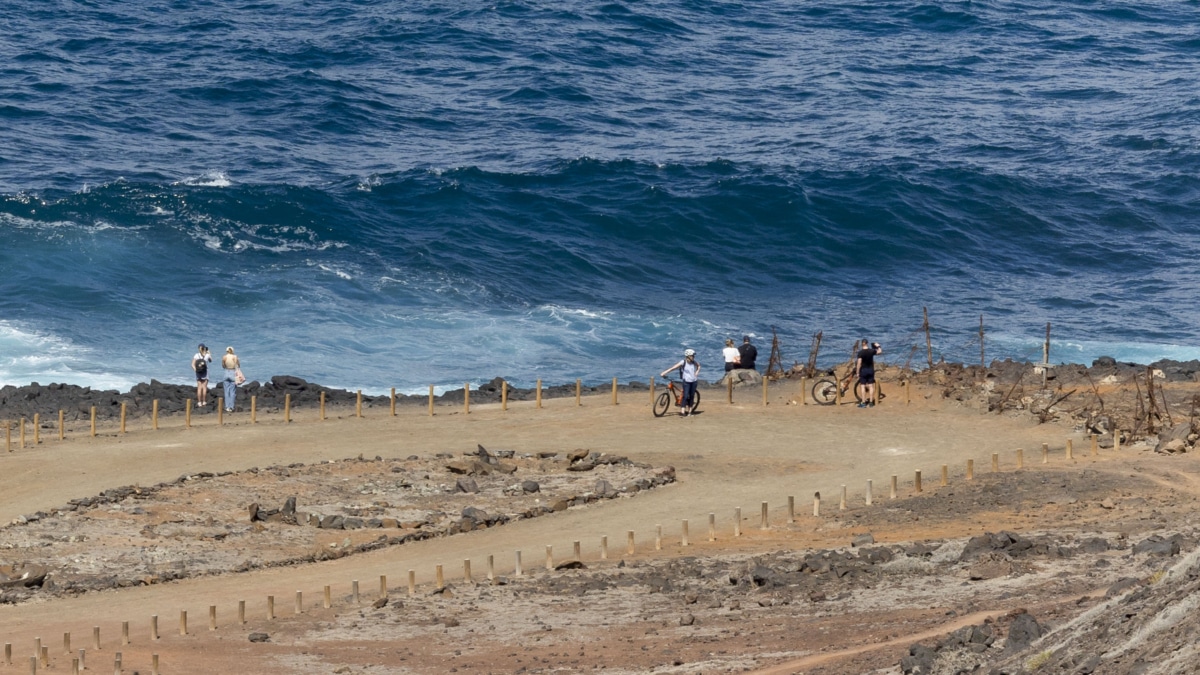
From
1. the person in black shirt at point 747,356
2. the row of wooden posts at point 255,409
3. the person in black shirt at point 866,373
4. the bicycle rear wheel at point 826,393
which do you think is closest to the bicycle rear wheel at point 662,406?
the row of wooden posts at point 255,409

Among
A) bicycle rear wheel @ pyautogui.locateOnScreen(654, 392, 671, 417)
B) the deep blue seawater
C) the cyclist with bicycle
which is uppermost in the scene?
the deep blue seawater

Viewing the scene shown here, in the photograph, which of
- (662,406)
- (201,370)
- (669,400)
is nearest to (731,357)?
(669,400)

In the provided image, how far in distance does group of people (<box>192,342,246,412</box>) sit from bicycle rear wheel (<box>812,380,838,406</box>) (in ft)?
47.8

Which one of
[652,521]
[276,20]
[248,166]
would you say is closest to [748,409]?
[652,521]

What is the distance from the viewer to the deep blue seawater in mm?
64000

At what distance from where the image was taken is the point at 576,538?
1353 inches

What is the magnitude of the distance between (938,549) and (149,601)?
44.1 ft

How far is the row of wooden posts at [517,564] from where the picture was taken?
27172mm

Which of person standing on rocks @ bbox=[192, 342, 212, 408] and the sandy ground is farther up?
person standing on rocks @ bbox=[192, 342, 212, 408]

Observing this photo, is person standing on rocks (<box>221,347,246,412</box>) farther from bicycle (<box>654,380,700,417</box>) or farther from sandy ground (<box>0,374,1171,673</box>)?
bicycle (<box>654,380,700,417</box>)

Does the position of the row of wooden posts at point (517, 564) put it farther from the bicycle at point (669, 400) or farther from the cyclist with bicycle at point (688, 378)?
the bicycle at point (669, 400)

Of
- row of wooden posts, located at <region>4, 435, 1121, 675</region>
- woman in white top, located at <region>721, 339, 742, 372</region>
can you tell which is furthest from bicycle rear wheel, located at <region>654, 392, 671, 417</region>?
row of wooden posts, located at <region>4, 435, 1121, 675</region>

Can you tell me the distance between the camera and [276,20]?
100688mm

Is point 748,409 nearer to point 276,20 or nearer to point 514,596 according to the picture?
point 514,596
